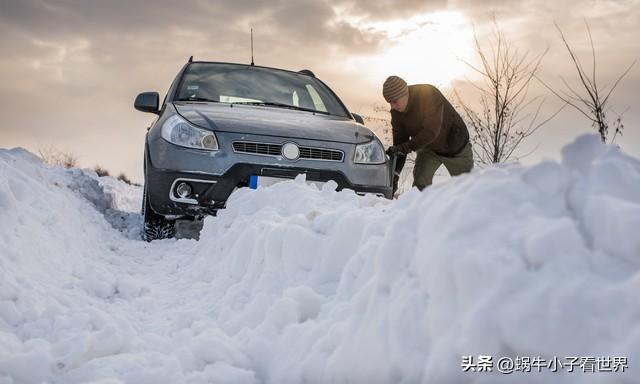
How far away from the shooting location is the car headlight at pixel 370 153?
18.1ft

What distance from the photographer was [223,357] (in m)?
2.38

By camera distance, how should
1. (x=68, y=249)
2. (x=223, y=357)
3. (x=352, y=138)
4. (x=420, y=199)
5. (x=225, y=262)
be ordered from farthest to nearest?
(x=352, y=138), (x=68, y=249), (x=225, y=262), (x=223, y=357), (x=420, y=199)

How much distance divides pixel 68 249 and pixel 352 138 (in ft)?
8.58

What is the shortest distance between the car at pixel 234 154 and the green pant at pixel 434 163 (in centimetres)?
68

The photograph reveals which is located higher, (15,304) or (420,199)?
(420,199)

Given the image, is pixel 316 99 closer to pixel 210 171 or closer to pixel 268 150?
pixel 268 150

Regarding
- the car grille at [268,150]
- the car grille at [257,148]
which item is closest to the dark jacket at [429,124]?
the car grille at [268,150]

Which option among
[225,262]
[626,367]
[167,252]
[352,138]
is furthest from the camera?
[352,138]

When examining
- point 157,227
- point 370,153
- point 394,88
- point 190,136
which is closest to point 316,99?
point 394,88

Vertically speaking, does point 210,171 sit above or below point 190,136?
below

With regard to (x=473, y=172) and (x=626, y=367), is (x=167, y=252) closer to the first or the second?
(x=473, y=172)

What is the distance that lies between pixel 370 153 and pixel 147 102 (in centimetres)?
235

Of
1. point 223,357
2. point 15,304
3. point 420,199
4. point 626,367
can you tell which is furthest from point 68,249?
point 626,367

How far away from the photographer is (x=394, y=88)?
18.8 feet
